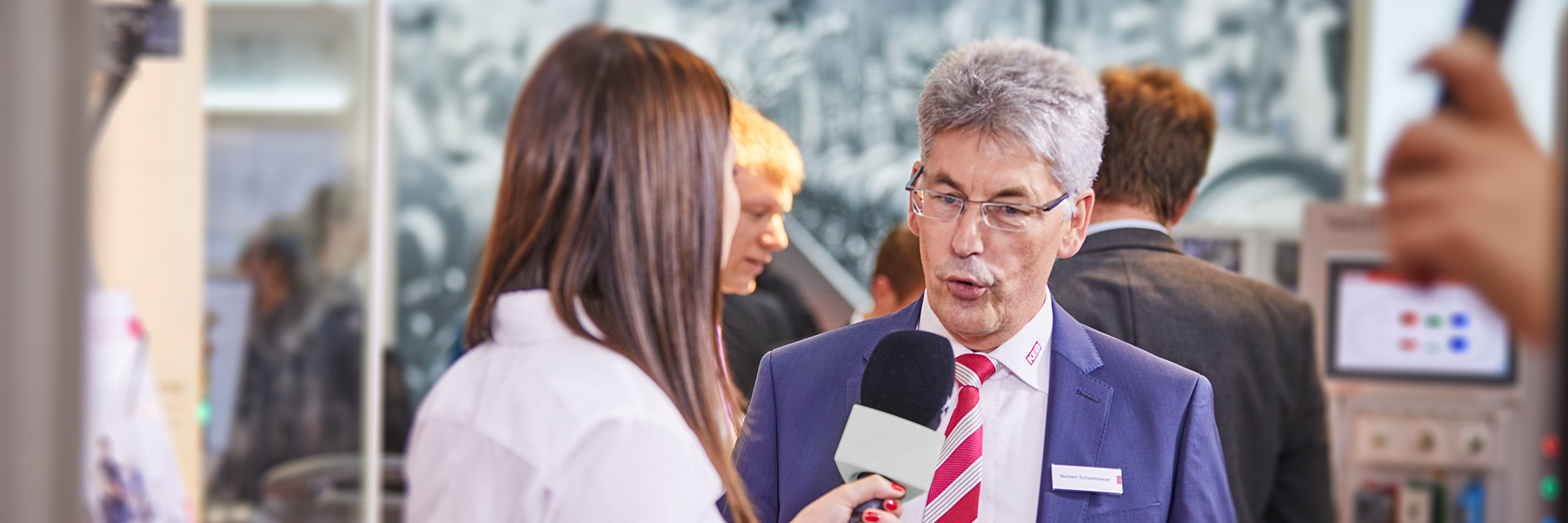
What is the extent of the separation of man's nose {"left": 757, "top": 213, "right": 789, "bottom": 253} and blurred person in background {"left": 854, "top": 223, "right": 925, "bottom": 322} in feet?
0.51

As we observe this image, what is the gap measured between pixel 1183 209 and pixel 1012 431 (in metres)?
0.47

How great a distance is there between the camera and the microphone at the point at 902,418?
1336 millimetres

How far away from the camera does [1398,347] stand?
5.25ft

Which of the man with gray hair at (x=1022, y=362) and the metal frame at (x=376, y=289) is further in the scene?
the metal frame at (x=376, y=289)

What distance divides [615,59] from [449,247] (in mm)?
790

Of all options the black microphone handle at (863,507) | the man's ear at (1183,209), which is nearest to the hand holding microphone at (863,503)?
the black microphone handle at (863,507)

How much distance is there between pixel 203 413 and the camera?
2045mm

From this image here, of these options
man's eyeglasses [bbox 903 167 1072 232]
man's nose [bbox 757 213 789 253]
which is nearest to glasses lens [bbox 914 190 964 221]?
man's eyeglasses [bbox 903 167 1072 232]

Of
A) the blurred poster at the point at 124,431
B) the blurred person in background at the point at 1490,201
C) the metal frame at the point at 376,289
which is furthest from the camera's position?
the metal frame at the point at 376,289

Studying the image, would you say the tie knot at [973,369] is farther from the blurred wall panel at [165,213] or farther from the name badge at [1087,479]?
the blurred wall panel at [165,213]

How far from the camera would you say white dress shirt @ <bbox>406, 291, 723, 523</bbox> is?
4.13 feet

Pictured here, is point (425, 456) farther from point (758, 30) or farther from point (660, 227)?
point (758, 30)

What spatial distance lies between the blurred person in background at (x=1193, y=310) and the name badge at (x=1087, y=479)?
0.70 feet

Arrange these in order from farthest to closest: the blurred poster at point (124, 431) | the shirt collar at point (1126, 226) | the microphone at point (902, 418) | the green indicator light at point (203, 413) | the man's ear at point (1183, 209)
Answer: the green indicator light at point (203, 413) → the blurred poster at point (124, 431) → the man's ear at point (1183, 209) → the shirt collar at point (1126, 226) → the microphone at point (902, 418)
